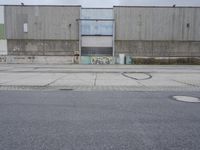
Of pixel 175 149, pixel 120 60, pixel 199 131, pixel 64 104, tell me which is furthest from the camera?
pixel 120 60

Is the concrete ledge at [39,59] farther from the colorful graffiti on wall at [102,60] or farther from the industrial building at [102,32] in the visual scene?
the colorful graffiti on wall at [102,60]

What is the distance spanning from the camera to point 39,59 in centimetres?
4062

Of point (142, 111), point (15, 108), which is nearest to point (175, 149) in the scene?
point (142, 111)

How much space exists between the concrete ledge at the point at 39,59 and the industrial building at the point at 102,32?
840 mm

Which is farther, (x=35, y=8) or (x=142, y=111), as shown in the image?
(x=35, y=8)

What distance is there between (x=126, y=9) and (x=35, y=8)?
1636 cm

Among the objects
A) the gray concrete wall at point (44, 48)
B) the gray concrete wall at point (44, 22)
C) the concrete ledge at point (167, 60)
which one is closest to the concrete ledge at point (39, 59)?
the gray concrete wall at point (44, 48)

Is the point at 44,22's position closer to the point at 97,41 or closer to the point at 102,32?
the point at 97,41

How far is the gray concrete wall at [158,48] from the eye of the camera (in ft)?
137

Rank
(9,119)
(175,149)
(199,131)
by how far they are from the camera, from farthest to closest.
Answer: (9,119), (199,131), (175,149)

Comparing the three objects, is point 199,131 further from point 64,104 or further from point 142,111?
point 64,104

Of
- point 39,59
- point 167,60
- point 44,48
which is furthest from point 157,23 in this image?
point 39,59

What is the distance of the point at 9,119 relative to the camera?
604 cm

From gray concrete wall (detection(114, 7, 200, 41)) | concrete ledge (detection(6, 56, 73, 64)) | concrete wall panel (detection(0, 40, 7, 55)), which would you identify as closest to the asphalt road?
concrete ledge (detection(6, 56, 73, 64))
